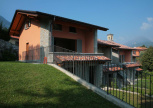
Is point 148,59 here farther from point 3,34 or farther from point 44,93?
point 3,34

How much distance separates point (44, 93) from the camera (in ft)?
13.3

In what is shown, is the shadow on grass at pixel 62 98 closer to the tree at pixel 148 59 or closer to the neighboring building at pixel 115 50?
the neighboring building at pixel 115 50

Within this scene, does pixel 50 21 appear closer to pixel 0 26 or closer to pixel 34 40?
pixel 34 40

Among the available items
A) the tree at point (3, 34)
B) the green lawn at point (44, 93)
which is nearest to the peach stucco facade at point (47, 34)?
the tree at point (3, 34)

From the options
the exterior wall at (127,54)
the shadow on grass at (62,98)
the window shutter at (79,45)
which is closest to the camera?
the shadow on grass at (62,98)

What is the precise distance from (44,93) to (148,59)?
75.8ft

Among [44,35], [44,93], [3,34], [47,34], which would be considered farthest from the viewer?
[3,34]

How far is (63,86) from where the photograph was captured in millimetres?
4785

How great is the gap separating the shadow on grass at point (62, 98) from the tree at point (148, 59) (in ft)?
70.2

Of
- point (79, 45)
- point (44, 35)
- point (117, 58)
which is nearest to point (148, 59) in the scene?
point (117, 58)

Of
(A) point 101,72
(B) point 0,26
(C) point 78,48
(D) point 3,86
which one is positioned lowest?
(A) point 101,72


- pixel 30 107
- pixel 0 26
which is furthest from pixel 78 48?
pixel 0 26

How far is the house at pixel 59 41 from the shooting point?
9814 millimetres

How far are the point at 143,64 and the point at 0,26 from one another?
2577 cm
